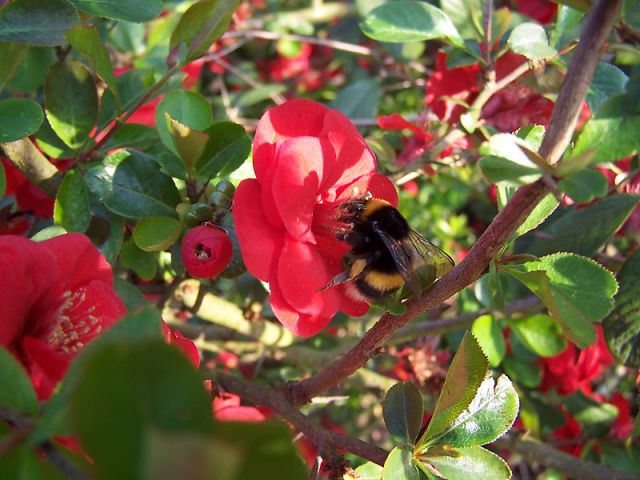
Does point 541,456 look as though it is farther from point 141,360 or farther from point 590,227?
point 141,360

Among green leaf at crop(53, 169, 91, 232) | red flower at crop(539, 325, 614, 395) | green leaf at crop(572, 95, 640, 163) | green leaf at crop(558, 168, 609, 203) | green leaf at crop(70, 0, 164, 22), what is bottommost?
red flower at crop(539, 325, 614, 395)

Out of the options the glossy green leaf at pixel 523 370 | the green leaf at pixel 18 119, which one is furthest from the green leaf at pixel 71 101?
the glossy green leaf at pixel 523 370

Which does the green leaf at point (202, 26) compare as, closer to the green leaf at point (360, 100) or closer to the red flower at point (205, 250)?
the red flower at point (205, 250)

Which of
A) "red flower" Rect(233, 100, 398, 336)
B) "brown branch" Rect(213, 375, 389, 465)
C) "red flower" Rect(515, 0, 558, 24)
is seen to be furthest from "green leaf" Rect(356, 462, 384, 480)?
"red flower" Rect(515, 0, 558, 24)

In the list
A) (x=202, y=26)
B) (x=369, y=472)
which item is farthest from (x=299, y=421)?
(x=202, y=26)

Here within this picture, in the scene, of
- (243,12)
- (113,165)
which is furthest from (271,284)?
(243,12)

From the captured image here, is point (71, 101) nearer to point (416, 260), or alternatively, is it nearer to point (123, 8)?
point (123, 8)

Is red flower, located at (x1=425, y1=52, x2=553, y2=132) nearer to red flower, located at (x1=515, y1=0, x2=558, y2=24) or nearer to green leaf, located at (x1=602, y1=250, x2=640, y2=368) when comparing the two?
green leaf, located at (x1=602, y1=250, x2=640, y2=368)
